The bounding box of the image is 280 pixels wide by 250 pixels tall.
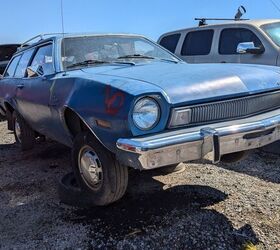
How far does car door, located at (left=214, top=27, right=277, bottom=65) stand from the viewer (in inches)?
282

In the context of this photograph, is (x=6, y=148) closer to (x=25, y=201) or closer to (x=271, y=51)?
(x=25, y=201)

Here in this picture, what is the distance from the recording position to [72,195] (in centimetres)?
405

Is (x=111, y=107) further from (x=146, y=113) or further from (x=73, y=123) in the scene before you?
(x=73, y=123)

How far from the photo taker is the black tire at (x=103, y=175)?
3.59m

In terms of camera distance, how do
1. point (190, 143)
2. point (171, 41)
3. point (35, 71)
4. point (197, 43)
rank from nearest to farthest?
point (190, 143) → point (35, 71) → point (197, 43) → point (171, 41)

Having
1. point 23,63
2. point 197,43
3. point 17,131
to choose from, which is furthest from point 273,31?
point 17,131

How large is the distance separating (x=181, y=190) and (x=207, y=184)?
33 centimetres

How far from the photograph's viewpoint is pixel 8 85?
640 centimetres

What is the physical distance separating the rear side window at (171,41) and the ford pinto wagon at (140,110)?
14.2 feet

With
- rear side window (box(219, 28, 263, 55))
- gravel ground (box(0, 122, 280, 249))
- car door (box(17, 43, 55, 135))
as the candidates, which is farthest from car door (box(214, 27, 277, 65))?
car door (box(17, 43, 55, 135))

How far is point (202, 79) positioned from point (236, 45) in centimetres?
451

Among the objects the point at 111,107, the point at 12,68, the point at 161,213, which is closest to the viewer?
the point at 111,107

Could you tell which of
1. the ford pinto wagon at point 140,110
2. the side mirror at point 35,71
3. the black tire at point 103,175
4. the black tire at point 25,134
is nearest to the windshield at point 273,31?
the ford pinto wagon at point 140,110

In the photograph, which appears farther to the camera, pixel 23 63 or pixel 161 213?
pixel 23 63
